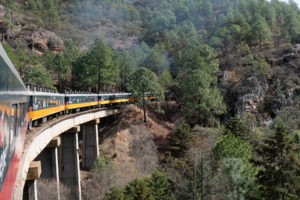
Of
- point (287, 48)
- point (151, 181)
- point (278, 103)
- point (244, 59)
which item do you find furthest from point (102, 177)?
point (287, 48)

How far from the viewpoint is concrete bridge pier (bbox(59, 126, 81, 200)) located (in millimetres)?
26922

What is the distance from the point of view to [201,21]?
380ft

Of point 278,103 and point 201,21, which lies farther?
point 201,21

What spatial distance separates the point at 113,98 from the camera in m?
40.9

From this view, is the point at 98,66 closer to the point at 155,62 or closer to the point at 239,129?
the point at 155,62

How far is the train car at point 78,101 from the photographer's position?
1009 inches

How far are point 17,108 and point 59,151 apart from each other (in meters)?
23.7

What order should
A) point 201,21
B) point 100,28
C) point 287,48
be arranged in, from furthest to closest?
point 100,28, point 201,21, point 287,48

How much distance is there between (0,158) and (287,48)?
60540 millimetres

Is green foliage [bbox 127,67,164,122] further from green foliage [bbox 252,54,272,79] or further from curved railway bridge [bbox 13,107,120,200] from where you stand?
green foliage [bbox 252,54,272,79]

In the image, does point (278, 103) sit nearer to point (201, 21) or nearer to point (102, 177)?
point (102, 177)

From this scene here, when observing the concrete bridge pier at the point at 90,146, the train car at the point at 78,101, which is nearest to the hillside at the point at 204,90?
the concrete bridge pier at the point at 90,146

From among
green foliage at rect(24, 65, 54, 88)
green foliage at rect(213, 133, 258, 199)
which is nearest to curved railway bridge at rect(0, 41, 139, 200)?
green foliage at rect(24, 65, 54, 88)

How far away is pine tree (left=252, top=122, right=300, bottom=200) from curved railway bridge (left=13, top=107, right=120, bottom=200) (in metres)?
14.0
